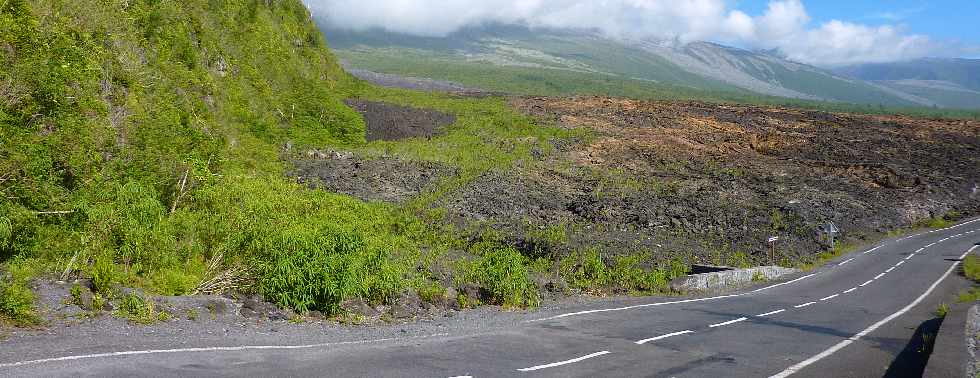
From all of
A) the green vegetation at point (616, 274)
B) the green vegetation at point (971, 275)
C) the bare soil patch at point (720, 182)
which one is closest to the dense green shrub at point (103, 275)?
the green vegetation at point (616, 274)

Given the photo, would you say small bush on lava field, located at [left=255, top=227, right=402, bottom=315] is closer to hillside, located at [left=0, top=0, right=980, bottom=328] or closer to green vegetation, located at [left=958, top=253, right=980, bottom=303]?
hillside, located at [left=0, top=0, right=980, bottom=328]

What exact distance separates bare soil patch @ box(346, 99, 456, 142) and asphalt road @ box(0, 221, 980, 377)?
34.1 meters

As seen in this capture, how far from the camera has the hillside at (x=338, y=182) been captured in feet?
46.0

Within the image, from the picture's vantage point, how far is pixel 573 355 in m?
11.8

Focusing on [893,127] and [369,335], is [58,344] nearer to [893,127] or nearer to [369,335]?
[369,335]

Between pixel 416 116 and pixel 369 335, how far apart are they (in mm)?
48365

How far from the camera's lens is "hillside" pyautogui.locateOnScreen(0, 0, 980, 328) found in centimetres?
1401

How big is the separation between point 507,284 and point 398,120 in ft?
131

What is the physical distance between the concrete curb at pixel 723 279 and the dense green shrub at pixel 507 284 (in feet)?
22.1

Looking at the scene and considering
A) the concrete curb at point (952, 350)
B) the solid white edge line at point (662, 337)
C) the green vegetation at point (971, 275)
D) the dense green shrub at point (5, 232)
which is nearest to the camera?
the concrete curb at point (952, 350)

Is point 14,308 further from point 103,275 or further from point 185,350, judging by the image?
point 185,350

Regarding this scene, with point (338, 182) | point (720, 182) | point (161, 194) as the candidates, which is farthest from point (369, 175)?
point (720, 182)

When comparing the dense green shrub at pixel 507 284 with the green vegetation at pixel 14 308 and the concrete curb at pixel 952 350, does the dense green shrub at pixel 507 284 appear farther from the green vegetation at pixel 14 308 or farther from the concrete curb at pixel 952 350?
the green vegetation at pixel 14 308

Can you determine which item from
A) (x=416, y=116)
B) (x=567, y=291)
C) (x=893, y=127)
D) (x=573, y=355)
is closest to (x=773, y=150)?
(x=893, y=127)
